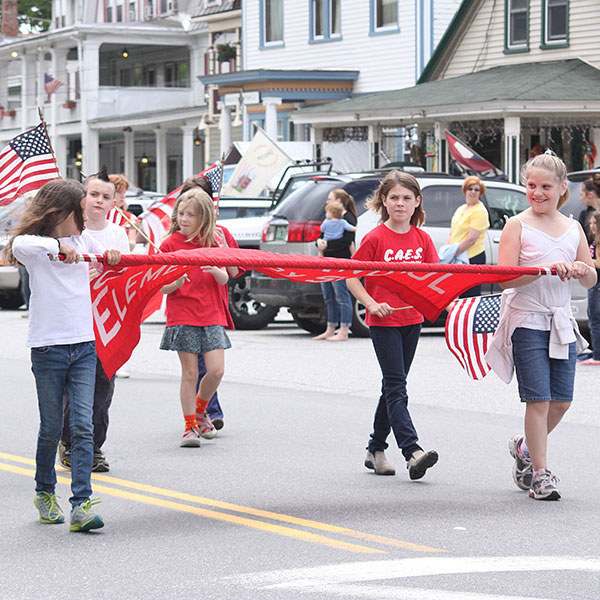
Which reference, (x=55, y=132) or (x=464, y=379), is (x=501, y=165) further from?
(x=55, y=132)

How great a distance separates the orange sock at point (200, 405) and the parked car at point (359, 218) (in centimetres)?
694

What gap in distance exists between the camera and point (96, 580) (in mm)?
5512

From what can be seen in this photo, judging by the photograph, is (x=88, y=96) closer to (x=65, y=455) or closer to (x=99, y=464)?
(x=65, y=455)

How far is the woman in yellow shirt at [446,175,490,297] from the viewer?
14977 millimetres

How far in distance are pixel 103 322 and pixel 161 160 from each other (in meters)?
43.7

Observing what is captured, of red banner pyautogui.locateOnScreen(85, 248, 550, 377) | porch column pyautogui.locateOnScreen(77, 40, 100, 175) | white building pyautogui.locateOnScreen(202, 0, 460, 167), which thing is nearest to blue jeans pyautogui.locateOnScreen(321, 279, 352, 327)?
red banner pyautogui.locateOnScreen(85, 248, 550, 377)

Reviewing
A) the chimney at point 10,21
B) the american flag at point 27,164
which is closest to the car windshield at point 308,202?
the american flag at point 27,164

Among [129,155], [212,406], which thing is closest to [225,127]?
[129,155]

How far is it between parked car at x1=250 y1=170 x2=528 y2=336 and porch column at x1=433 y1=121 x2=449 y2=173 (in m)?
11.8

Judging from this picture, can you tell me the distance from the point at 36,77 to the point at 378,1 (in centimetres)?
2700

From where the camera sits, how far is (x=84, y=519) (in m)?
6.32

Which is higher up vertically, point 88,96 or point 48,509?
point 88,96

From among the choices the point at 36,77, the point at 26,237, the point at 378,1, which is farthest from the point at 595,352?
the point at 36,77

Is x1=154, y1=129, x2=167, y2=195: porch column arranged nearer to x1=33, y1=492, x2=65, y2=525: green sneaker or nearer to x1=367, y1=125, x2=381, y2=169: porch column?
x1=367, y1=125, x2=381, y2=169: porch column
